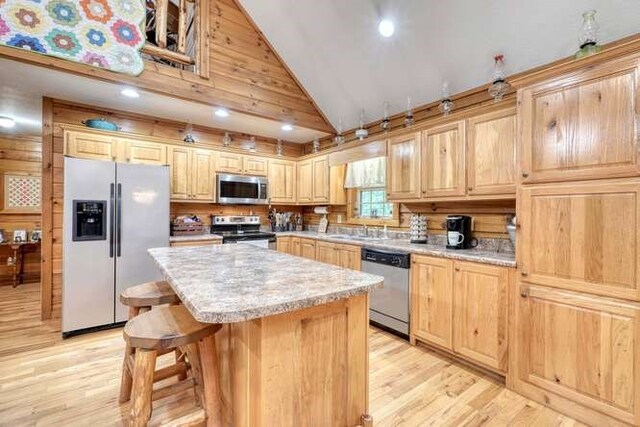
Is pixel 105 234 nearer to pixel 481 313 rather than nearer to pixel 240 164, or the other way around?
pixel 240 164

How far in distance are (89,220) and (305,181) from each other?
2.96m

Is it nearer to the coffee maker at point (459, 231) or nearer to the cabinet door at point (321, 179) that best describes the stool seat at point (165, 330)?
the coffee maker at point (459, 231)

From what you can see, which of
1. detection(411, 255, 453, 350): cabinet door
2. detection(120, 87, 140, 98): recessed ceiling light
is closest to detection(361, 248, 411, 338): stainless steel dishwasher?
A: detection(411, 255, 453, 350): cabinet door

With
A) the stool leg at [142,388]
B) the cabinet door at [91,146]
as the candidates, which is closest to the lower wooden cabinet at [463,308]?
the stool leg at [142,388]

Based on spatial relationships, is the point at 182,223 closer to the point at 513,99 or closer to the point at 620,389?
the point at 513,99

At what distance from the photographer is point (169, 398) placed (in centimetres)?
202

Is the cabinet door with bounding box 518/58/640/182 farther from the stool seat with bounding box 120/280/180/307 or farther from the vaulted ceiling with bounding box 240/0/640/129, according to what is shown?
the stool seat with bounding box 120/280/180/307


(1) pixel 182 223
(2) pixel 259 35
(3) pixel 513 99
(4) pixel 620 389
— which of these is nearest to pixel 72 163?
(1) pixel 182 223

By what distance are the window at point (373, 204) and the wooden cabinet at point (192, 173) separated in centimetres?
224

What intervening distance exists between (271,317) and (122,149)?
134 inches

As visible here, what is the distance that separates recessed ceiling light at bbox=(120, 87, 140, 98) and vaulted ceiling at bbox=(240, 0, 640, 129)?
1802 mm

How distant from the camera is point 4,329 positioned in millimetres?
3094

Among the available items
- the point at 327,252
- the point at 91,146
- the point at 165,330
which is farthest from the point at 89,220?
the point at 327,252

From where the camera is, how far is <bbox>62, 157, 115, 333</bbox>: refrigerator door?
Answer: 9.53 feet
